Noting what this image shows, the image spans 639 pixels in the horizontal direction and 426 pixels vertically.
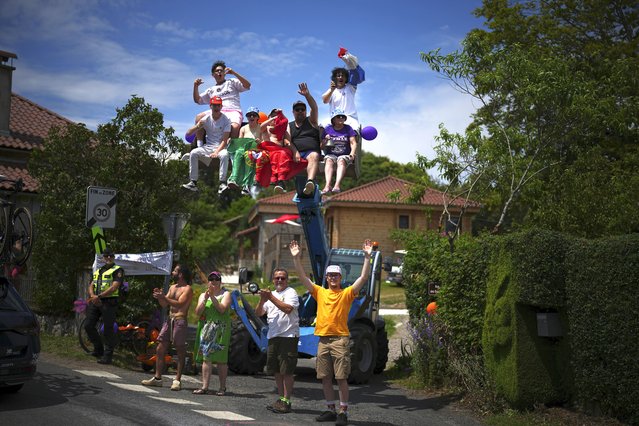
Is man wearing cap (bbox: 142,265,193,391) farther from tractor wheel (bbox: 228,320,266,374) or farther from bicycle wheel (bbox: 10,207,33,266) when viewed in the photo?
tractor wheel (bbox: 228,320,266,374)

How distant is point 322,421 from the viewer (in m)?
9.21

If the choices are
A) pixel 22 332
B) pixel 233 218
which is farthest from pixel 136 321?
pixel 233 218

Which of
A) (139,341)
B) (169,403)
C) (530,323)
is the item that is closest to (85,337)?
(139,341)

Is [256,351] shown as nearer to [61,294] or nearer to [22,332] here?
[61,294]

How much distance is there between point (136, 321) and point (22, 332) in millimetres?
5575

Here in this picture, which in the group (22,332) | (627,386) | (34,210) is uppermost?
(34,210)

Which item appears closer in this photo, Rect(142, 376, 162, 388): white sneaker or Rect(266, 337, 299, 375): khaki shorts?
Rect(266, 337, 299, 375): khaki shorts

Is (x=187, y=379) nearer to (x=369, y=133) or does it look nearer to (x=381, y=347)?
(x=381, y=347)

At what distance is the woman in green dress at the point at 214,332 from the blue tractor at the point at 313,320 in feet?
5.05

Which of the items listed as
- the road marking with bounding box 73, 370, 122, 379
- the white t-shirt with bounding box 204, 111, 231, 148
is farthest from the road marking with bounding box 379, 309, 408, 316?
the road marking with bounding box 73, 370, 122, 379

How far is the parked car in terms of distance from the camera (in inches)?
343

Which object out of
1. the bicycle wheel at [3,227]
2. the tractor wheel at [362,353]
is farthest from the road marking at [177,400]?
the tractor wheel at [362,353]

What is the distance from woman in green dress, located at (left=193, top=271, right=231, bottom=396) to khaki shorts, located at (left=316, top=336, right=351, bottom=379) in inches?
85.5

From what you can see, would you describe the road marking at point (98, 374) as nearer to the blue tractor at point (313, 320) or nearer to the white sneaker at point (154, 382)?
the white sneaker at point (154, 382)
